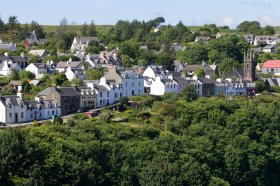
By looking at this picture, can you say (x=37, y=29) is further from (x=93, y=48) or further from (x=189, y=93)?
(x=189, y=93)

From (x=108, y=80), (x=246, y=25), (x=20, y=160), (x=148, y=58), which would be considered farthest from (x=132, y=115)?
(x=246, y=25)

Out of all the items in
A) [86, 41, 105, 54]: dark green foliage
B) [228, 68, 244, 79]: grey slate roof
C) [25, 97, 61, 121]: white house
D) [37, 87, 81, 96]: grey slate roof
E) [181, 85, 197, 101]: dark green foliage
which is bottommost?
[25, 97, 61, 121]: white house

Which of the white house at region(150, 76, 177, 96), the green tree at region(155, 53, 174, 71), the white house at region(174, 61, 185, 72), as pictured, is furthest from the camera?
the white house at region(174, 61, 185, 72)

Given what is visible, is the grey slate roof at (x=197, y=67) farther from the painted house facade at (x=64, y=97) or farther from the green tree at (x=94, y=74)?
the painted house facade at (x=64, y=97)

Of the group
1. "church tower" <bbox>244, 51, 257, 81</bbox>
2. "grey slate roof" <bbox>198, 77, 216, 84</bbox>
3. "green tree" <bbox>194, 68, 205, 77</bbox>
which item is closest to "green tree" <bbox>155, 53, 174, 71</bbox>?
"green tree" <bbox>194, 68, 205, 77</bbox>

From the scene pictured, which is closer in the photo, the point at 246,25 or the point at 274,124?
the point at 274,124

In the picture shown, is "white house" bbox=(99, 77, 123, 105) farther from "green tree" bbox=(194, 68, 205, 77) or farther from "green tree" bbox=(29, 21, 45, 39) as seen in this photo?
"green tree" bbox=(29, 21, 45, 39)

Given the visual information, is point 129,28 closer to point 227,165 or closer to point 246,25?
point 246,25

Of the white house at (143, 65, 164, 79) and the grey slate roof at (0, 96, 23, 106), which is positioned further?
the white house at (143, 65, 164, 79)
